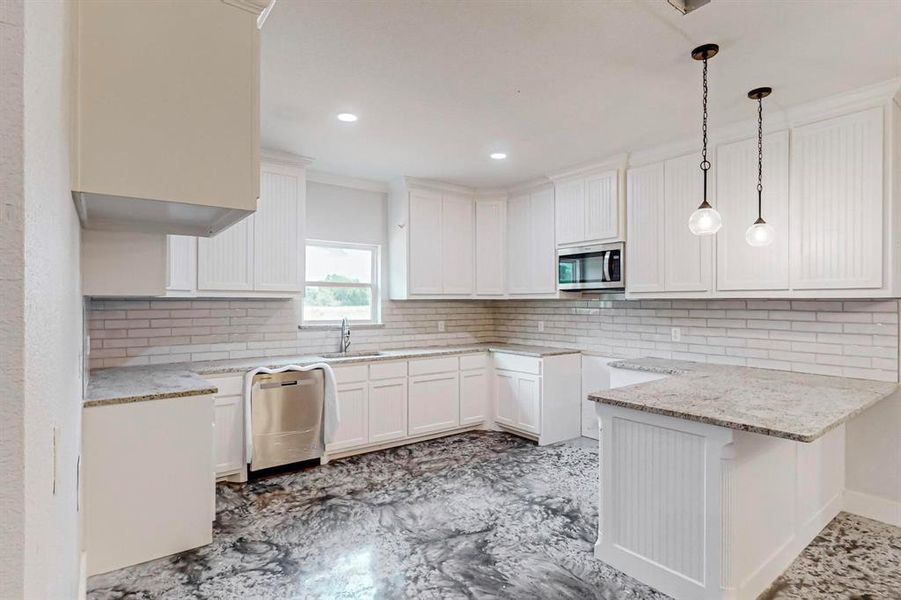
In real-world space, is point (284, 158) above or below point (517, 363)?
above

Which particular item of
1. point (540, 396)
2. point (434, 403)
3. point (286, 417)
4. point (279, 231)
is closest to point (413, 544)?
Answer: point (286, 417)

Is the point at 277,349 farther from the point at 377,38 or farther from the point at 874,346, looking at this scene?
the point at 874,346

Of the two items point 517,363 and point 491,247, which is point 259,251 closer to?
point 491,247

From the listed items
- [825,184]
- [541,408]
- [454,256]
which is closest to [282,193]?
[454,256]

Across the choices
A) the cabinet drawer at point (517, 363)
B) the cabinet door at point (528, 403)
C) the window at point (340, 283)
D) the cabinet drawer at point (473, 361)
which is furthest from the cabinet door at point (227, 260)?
the cabinet door at point (528, 403)

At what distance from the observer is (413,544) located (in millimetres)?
2668

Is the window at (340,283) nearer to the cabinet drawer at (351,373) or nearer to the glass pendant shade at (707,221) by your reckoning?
the cabinet drawer at (351,373)

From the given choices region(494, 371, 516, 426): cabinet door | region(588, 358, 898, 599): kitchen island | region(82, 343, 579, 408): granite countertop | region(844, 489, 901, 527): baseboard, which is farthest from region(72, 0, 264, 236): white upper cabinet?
region(844, 489, 901, 527): baseboard

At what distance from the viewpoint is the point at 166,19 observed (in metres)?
1.39

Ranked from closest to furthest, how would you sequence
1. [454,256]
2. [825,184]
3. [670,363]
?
[825,184] < [670,363] < [454,256]

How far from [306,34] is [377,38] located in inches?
12.7

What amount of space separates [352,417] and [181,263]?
1785 mm

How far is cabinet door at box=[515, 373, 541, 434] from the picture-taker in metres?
4.48

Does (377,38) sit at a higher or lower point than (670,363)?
higher
